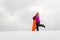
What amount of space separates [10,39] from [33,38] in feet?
2.15

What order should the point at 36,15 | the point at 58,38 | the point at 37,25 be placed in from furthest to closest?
the point at 37,25, the point at 36,15, the point at 58,38

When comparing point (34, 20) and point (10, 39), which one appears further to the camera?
point (34, 20)

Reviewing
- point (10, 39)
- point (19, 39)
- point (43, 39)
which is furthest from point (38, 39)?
point (10, 39)

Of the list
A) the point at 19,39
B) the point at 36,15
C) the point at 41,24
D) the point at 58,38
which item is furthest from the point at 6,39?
the point at 41,24

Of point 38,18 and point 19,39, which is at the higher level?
point 38,18

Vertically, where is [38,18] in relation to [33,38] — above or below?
above

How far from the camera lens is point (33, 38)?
13.4ft

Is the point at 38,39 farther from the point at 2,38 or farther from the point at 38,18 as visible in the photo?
the point at 38,18

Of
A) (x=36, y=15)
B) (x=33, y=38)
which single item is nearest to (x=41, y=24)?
(x=36, y=15)

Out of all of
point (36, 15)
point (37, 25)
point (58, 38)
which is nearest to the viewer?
point (58, 38)

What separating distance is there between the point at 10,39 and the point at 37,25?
4173 millimetres

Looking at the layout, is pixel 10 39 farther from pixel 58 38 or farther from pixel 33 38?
pixel 58 38

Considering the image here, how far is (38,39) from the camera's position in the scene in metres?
3.95

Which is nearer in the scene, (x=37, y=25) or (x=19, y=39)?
(x=19, y=39)
